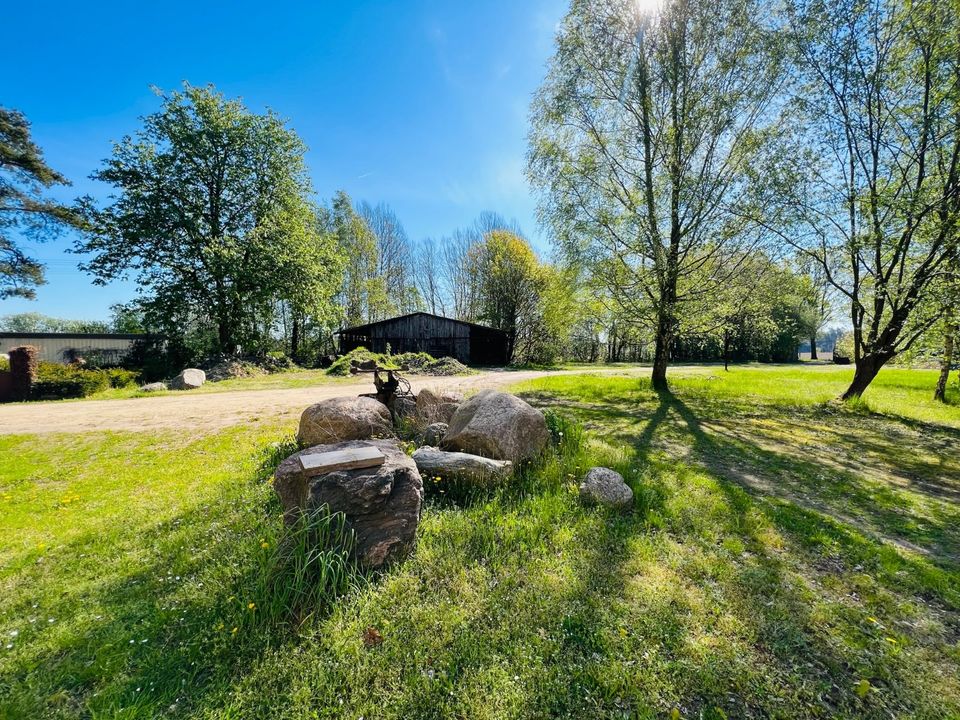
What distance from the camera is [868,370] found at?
1009cm

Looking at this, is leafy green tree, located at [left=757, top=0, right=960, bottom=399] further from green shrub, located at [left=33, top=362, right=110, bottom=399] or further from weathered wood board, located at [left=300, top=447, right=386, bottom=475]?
green shrub, located at [left=33, top=362, right=110, bottom=399]

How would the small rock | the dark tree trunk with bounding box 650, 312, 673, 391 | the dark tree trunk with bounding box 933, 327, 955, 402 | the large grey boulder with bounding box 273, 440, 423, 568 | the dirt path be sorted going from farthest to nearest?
the dark tree trunk with bounding box 650, 312, 673, 391, the dark tree trunk with bounding box 933, 327, 955, 402, the dirt path, the small rock, the large grey boulder with bounding box 273, 440, 423, 568

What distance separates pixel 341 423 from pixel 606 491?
381 cm

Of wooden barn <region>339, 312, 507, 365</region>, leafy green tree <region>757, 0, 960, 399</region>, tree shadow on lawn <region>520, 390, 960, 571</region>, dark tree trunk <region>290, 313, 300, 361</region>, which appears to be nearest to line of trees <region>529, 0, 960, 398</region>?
leafy green tree <region>757, 0, 960, 399</region>

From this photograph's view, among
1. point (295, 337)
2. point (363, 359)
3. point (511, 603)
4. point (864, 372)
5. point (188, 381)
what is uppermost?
point (295, 337)

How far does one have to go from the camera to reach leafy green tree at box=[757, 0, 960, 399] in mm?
7684

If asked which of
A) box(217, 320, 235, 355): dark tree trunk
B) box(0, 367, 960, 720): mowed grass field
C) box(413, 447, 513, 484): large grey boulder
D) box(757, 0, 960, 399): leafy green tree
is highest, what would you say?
box(757, 0, 960, 399): leafy green tree

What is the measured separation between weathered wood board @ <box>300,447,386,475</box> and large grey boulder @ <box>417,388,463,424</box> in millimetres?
3076

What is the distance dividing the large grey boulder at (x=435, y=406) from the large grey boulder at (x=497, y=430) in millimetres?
1051

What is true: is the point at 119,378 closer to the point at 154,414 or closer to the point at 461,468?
the point at 154,414

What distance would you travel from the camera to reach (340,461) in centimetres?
325

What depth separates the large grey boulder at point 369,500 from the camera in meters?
3.13

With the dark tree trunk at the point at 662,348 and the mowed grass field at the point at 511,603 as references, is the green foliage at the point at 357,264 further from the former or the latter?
the mowed grass field at the point at 511,603

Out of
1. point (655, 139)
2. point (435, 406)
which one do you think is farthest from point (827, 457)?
point (655, 139)
